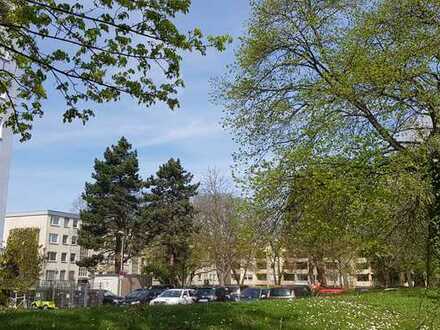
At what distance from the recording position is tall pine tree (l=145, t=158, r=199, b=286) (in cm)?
6106

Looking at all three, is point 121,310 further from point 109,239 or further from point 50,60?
point 109,239

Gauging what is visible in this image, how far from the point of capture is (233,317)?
541 inches

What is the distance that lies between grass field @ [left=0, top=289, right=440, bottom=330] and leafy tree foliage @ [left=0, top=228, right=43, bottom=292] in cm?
2542

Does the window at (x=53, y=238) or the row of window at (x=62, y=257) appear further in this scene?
the window at (x=53, y=238)

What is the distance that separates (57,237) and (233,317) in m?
79.0

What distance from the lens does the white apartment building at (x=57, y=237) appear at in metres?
86.0

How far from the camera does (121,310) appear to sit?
1403 centimetres

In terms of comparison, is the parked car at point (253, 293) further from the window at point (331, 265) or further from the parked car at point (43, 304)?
the window at point (331, 265)

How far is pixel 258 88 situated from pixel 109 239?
139 feet

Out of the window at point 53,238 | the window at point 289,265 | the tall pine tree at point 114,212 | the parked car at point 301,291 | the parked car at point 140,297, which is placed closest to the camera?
the parked car at point 301,291

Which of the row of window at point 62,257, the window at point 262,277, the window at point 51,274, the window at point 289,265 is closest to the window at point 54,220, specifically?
the row of window at point 62,257

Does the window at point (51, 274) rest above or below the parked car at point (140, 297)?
above

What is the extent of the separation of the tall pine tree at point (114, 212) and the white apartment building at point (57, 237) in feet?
81.8

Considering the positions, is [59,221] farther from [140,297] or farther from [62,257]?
[140,297]
